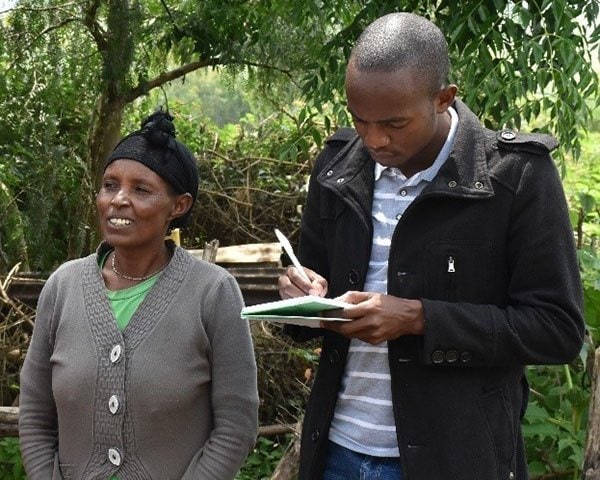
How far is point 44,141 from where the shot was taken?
220 inches

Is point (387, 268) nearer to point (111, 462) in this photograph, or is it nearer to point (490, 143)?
point (490, 143)

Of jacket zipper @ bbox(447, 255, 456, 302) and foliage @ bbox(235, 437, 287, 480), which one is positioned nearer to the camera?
jacket zipper @ bbox(447, 255, 456, 302)

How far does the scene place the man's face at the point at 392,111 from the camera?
2080 millimetres

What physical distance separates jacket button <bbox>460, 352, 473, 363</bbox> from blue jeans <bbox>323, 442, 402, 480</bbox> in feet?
0.90

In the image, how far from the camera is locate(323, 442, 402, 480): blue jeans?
86.0 inches

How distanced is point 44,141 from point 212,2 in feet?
4.76

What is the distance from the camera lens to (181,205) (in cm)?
257

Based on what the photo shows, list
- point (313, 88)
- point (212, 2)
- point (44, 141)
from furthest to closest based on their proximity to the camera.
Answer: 1. point (212, 2)
2. point (44, 141)
3. point (313, 88)

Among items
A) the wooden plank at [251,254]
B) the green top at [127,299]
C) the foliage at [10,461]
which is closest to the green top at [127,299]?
the green top at [127,299]

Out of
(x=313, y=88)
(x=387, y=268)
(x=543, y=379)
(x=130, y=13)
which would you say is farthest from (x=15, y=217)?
Result: (x=387, y=268)

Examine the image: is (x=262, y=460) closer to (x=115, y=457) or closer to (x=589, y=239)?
(x=589, y=239)

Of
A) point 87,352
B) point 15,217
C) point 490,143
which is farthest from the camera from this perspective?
point 15,217

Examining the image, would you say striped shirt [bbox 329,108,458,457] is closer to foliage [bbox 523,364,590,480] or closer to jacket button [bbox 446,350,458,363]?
jacket button [bbox 446,350,458,363]

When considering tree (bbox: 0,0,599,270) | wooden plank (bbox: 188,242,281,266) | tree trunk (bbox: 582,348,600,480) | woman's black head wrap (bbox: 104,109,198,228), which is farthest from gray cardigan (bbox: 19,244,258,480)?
wooden plank (bbox: 188,242,281,266)
